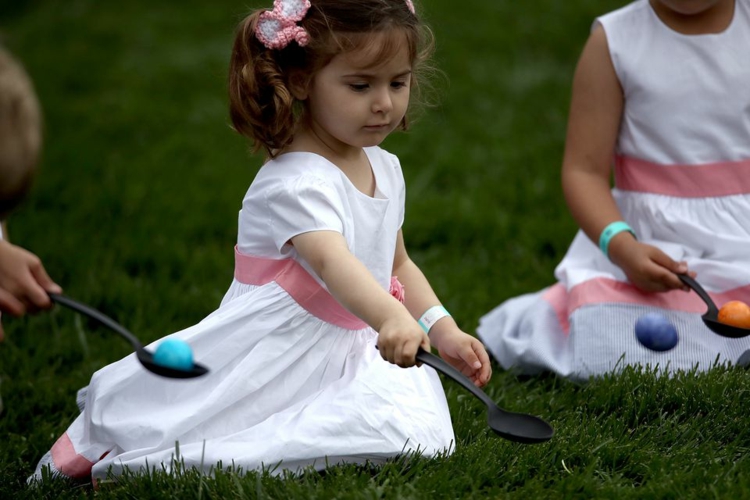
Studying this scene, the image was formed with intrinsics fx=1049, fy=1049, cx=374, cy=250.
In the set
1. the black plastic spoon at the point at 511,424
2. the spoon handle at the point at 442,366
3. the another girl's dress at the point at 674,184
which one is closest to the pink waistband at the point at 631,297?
the another girl's dress at the point at 674,184

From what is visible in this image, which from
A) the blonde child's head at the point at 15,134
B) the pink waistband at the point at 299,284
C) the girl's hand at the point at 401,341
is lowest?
the pink waistband at the point at 299,284

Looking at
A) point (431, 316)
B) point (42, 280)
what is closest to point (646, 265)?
point (431, 316)

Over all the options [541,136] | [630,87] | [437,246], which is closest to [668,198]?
[630,87]

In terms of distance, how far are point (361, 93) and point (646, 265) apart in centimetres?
109

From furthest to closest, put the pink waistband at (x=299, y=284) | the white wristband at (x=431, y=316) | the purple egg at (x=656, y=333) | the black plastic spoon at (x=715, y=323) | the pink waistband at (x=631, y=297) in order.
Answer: the pink waistband at (x=631, y=297), the purple egg at (x=656, y=333), the black plastic spoon at (x=715, y=323), the white wristband at (x=431, y=316), the pink waistband at (x=299, y=284)

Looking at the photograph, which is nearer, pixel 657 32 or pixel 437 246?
pixel 657 32

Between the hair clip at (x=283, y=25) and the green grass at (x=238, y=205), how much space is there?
0.29m

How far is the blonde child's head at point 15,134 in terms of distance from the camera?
2.05 metres

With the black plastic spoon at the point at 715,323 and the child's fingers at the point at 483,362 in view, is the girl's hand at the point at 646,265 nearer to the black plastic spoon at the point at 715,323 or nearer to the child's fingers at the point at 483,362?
the black plastic spoon at the point at 715,323

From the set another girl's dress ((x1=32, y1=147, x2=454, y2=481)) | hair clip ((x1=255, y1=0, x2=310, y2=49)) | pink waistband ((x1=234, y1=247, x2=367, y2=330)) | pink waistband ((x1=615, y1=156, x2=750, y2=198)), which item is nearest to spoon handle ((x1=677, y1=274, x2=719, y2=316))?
pink waistband ((x1=615, y1=156, x2=750, y2=198))

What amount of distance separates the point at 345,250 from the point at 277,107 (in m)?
0.39

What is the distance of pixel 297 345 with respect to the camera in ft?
8.17

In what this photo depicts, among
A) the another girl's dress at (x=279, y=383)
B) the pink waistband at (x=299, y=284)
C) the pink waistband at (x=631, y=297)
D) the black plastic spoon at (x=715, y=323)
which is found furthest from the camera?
the pink waistband at (x=631, y=297)

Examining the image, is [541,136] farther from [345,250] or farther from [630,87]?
[345,250]
